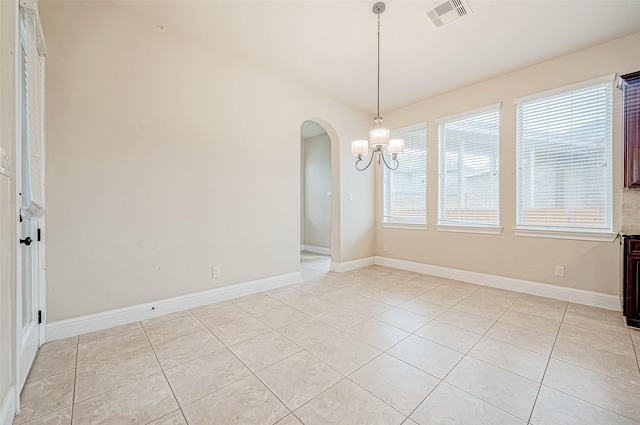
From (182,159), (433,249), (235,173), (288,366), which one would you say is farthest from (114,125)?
(433,249)

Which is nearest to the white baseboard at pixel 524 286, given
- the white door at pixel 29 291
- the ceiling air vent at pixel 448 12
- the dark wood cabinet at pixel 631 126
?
the dark wood cabinet at pixel 631 126

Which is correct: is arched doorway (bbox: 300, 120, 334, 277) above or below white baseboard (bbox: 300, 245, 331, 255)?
above

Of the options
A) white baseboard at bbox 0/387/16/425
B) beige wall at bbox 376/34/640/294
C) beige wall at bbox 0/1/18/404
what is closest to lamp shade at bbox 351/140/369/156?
beige wall at bbox 376/34/640/294

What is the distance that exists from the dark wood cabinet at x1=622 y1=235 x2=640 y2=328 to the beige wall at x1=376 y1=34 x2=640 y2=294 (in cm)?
53

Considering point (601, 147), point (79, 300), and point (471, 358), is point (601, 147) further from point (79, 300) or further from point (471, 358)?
point (79, 300)

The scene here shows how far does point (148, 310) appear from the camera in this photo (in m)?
2.69

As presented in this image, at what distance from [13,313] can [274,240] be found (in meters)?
2.53

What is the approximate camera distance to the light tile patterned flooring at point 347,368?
1.46 meters

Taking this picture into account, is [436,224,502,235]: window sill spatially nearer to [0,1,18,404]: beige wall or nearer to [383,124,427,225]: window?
[383,124,427,225]: window

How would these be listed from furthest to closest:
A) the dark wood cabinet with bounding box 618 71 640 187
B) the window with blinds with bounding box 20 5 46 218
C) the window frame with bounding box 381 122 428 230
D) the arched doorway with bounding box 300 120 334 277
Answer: the arched doorway with bounding box 300 120 334 277 → the window frame with bounding box 381 122 428 230 → the dark wood cabinet with bounding box 618 71 640 187 → the window with blinds with bounding box 20 5 46 218

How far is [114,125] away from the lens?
99.3 inches

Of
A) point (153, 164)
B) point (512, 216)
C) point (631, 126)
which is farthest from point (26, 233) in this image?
point (631, 126)

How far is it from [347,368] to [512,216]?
3.17 metres

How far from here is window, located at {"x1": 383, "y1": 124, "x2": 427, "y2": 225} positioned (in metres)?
4.61
